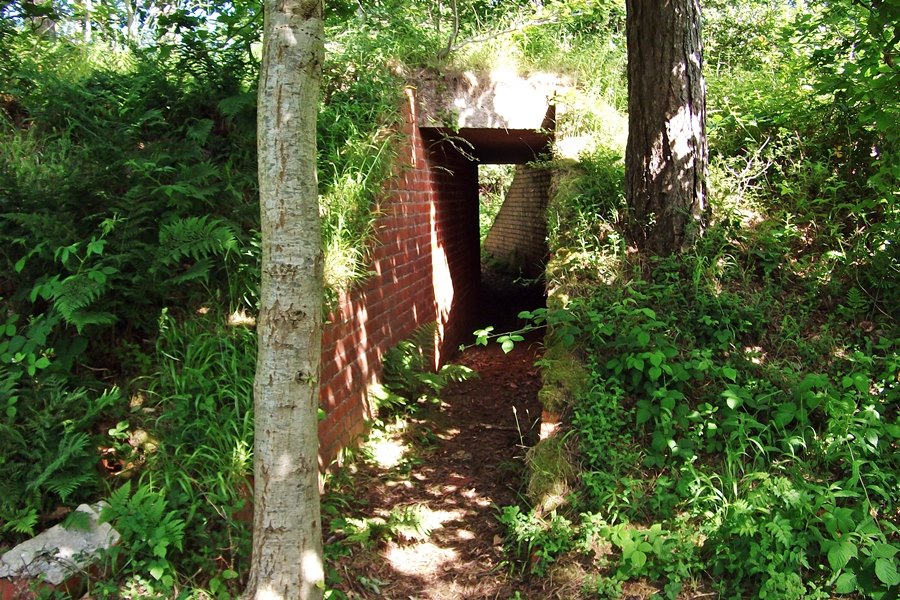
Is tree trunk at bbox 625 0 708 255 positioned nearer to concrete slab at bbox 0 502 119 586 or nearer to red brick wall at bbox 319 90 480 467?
red brick wall at bbox 319 90 480 467

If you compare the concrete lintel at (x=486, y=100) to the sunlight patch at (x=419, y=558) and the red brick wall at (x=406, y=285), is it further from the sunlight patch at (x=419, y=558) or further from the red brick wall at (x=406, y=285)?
the sunlight patch at (x=419, y=558)

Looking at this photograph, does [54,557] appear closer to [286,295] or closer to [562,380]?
[286,295]

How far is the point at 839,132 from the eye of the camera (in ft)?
17.6

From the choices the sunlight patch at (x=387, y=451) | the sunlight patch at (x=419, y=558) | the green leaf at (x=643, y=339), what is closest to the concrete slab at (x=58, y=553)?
the sunlight patch at (x=419, y=558)

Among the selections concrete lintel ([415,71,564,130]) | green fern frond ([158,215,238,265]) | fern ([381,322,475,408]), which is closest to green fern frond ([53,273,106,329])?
green fern frond ([158,215,238,265])

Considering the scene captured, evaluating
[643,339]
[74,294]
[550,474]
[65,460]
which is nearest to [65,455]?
[65,460]

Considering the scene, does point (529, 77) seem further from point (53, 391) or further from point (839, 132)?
point (53, 391)

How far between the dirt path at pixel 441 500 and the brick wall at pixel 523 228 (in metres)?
5.90

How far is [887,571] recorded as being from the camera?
281 cm

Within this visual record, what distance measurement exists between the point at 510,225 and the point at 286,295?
12152 mm

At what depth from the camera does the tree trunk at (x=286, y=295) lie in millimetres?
2494

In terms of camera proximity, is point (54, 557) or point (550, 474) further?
point (550, 474)

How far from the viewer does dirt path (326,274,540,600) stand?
349cm

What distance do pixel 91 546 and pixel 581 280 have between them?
3629 mm
